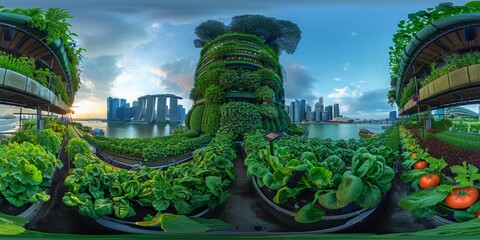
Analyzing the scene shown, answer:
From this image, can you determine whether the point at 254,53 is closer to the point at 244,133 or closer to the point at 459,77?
the point at 244,133

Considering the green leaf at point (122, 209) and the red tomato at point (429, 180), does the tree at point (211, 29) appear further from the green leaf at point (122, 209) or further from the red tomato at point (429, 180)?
the red tomato at point (429, 180)

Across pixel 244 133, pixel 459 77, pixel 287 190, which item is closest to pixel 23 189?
pixel 287 190

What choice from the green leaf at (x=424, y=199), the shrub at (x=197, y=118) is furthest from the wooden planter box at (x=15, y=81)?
the shrub at (x=197, y=118)

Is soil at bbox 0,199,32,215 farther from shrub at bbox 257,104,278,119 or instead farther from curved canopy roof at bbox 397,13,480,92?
shrub at bbox 257,104,278,119

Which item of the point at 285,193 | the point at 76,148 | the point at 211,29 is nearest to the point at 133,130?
the point at 76,148

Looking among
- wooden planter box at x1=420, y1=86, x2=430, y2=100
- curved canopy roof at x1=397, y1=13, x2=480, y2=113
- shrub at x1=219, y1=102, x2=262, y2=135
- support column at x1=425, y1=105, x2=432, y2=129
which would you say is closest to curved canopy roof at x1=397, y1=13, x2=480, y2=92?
curved canopy roof at x1=397, y1=13, x2=480, y2=113
